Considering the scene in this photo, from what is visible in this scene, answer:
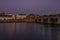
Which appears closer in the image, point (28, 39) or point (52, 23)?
point (28, 39)

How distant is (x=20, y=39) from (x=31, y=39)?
48cm

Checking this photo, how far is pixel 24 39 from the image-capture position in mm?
7703

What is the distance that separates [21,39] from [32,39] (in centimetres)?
47

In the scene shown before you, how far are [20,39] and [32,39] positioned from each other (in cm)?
51

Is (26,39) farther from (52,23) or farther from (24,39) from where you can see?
(52,23)

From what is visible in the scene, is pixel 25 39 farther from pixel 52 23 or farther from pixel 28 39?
pixel 52 23

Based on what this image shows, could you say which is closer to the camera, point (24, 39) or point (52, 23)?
point (24, 39)

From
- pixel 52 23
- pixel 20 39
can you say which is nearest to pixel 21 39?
pixel 20 39

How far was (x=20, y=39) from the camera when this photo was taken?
756cm

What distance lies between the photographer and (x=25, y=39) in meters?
7.68

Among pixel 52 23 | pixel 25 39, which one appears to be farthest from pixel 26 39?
pixel 52 23

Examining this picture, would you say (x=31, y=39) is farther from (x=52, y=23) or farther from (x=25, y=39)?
(x=52, y=23)

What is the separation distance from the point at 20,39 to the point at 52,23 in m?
20.6

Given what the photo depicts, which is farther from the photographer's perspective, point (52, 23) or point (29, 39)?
point (52, 23)
